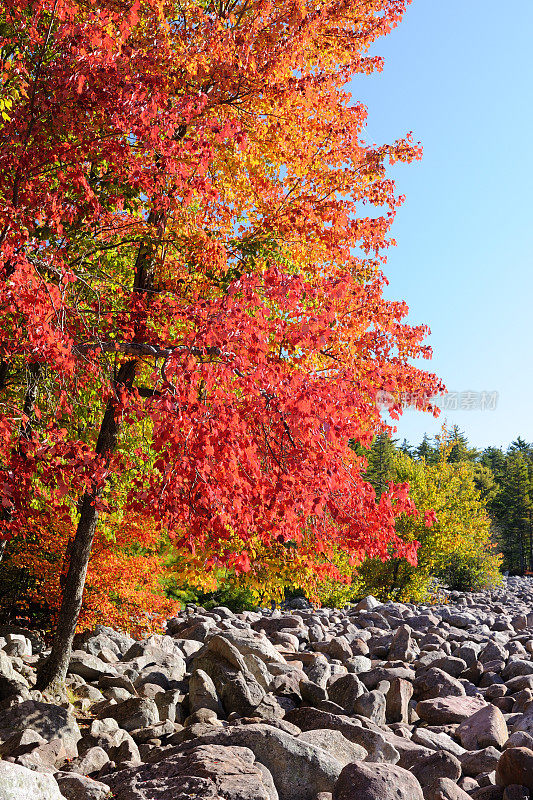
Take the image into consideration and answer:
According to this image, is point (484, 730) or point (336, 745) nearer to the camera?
point (336, 745)

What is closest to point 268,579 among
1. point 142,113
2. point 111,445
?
point 111,445

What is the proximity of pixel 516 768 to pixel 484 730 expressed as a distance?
1.96 m

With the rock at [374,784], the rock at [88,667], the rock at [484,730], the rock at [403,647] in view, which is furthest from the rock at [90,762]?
the rock at [403,647]

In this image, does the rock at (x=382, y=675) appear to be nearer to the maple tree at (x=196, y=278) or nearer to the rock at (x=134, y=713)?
the maple tree at (x=196, y=278)

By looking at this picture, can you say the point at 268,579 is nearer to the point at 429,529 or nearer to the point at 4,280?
the point at 4,280

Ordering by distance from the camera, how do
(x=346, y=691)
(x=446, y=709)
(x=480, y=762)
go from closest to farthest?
(x=480, y=762), (x=346, y=691), (x=446, y=709)

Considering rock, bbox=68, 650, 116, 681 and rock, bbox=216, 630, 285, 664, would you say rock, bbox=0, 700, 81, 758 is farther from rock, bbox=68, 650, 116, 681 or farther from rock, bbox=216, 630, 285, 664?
rock, bbox=216, 630, 285, 664

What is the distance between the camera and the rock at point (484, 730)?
24.4ft

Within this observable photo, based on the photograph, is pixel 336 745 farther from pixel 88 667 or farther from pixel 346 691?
pixel 88 667

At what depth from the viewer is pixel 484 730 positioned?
753 cm

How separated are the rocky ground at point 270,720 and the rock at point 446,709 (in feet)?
0.07

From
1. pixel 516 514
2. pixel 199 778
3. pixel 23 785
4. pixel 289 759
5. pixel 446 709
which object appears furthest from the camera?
pixel 516 514

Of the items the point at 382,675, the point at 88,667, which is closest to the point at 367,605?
the point at 382,675

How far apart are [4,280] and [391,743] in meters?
6.06
